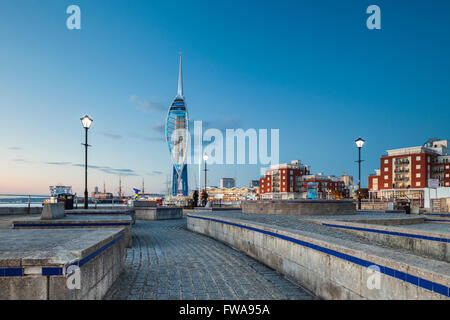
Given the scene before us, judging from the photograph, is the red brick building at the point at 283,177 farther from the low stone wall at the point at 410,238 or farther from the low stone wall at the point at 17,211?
the low stone wall at the point at 410,238

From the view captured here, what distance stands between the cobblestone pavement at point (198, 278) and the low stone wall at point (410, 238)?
3.70m

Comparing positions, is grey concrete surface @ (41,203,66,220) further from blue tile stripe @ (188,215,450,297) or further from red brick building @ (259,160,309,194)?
red brick building @ (259,160,309,194)

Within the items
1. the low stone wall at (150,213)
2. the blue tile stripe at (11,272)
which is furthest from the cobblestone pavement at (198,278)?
the low stone wall at (150,213)

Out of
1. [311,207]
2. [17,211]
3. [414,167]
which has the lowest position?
[17,211]

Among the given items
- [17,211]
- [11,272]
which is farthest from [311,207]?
[17,211]

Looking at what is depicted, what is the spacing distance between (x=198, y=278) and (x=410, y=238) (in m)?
5.60

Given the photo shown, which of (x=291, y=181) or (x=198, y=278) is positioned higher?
(x=198, y=278)

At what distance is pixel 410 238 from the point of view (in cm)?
783

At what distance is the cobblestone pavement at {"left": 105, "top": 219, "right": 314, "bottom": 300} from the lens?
5.13 m

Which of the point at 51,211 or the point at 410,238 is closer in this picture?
the point at 410,238

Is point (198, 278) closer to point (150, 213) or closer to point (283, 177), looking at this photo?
point (150, 213)

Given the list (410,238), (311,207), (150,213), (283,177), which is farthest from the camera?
(283,177)
